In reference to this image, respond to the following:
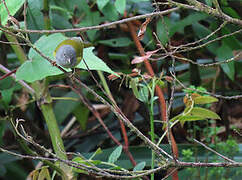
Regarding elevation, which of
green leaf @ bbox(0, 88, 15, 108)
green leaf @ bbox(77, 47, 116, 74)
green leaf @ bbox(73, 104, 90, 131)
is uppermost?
green leaf @ bbox(77, 47, 116, 74)

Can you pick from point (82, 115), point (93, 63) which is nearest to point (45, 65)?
point (93, 63)

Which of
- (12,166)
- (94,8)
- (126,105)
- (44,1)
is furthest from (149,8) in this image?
(12,166)

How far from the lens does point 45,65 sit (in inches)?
26.5

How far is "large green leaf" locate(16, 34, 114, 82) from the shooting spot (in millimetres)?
646

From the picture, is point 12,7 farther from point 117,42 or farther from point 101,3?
point 117,42

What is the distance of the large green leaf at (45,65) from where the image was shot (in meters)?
0.65

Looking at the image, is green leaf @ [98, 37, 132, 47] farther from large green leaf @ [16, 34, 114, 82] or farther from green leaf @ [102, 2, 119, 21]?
large green leaf @ [16, 34, 114, 82]

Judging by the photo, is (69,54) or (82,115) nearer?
(69,54)

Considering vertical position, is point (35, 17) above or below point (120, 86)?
above

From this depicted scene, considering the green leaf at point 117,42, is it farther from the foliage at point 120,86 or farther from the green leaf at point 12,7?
the green leaf at point 12,7

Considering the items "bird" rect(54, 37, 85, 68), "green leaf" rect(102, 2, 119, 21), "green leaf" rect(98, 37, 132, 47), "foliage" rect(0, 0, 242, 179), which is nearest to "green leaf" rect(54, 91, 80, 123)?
"foliage" rect(0, 0, 242, 179)

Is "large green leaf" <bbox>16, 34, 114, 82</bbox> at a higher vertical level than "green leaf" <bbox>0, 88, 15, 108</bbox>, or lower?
higher

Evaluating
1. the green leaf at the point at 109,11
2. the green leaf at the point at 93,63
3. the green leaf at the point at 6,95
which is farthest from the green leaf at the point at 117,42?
the green leaf at the point at 93,63

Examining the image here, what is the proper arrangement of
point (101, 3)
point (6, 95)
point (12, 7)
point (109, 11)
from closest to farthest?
1. point (12, 7)
2. point (101, 3)
3. point (109, 11)
4. point (6, 95)
